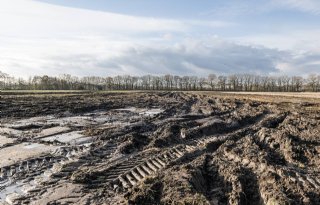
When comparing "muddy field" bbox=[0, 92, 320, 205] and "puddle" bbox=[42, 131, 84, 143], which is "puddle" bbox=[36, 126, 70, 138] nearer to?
"muddy field" bbox=[0, 92, 320, 205]

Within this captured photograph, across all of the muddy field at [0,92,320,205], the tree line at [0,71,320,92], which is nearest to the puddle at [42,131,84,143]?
the muddy field at [0,92,320,205]

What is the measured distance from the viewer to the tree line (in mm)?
131375

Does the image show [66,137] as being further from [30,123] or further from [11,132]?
[30,123]

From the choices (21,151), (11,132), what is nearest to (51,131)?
(11,132)

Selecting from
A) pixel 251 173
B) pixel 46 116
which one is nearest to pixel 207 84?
pixel 46 116

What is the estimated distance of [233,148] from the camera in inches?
778

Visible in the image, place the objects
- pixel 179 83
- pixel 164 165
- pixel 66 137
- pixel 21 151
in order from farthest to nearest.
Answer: pixel 179 83, pixel 66 137, pixel 21 151, pixel 164 165

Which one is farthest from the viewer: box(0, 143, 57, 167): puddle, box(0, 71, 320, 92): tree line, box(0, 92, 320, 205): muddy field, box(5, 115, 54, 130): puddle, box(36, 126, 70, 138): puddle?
box(0, 71, 320, 92): tree line

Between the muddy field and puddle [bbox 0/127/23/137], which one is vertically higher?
the muddy field

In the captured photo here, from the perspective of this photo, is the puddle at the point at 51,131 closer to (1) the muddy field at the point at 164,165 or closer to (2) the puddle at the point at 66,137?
(1) the muddy field at the point at 164,165

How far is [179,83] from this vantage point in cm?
15438

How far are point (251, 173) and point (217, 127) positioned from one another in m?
12.3

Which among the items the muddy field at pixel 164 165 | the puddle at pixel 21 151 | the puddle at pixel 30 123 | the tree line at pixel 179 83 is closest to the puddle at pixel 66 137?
the muddy field at pixel 164 165

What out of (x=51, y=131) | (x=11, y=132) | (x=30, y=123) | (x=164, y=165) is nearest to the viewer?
(x=164, y=165)
